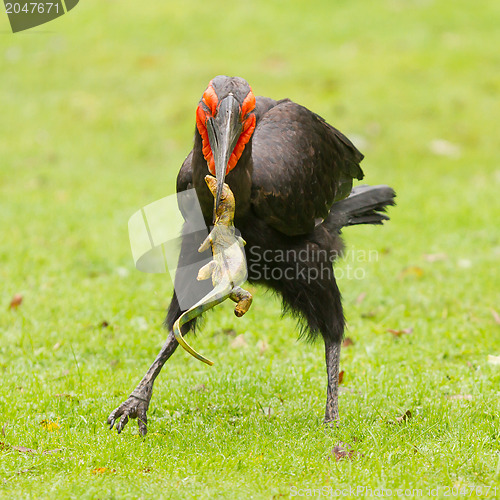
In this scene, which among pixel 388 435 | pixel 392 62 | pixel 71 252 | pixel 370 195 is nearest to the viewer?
pixel 388 435

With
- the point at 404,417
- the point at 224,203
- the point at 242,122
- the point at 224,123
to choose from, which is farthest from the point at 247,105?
the point at 404,417

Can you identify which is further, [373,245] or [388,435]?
[373,245]

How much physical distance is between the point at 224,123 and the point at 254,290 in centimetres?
304

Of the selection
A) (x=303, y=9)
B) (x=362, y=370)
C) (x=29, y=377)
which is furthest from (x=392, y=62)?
(x=29, y=377)

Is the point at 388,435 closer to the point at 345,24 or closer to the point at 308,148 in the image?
the point at 308,148

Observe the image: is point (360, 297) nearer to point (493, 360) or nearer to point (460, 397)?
point (493, 360)

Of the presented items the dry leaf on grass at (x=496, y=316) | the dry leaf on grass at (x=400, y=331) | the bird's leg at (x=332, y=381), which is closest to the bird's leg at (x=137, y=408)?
the bird's leg at (x=332, y=381)

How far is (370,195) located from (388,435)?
1.92 m

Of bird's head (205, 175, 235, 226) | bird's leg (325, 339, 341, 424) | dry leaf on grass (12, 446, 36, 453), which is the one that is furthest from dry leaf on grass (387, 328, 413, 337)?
dry leaf on grass (12, 446, 36, 453)

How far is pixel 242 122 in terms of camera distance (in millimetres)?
3531

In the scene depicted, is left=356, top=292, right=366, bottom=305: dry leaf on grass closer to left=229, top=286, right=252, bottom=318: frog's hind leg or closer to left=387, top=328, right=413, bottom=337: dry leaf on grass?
left=387, top=328, right=413, bottom=337: dry leaf on grass

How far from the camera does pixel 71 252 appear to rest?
7.30 m

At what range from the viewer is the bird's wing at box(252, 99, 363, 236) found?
395 cm

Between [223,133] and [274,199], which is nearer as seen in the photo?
[223,133]
